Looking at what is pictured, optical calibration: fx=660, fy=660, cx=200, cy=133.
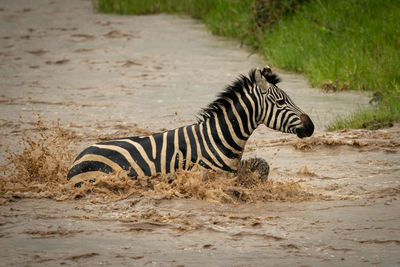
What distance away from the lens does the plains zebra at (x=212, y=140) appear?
711 cm

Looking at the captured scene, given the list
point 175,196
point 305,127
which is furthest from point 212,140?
point 305,127

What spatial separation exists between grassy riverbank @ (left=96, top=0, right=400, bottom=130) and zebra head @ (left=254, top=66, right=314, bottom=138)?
2949mm

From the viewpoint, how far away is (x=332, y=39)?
1381cm

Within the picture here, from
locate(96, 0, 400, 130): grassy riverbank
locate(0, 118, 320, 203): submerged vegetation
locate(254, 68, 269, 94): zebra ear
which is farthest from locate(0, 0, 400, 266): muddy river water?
locate(254, 68, 269, 94): zebra ear

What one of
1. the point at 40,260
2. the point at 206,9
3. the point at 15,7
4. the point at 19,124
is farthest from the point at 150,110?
the point at 15,7

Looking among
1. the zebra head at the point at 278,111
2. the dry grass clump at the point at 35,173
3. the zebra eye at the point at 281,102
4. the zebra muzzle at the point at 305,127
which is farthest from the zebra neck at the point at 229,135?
the dry grass clump at the point at 35,173

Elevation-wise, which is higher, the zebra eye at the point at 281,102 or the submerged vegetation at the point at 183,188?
the zebra eye at the point at 281,102

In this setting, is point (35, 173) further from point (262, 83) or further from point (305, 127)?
point (305, 127)

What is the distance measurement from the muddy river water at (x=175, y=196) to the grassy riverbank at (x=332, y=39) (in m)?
0.37

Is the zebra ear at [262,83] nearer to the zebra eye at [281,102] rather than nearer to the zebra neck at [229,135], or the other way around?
the zebra eye at [281,102]

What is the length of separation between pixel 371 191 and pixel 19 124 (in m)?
5.90

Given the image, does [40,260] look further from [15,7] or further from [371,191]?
[15,7]

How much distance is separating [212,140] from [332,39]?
24.3ft

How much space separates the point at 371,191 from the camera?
7.32 meters
